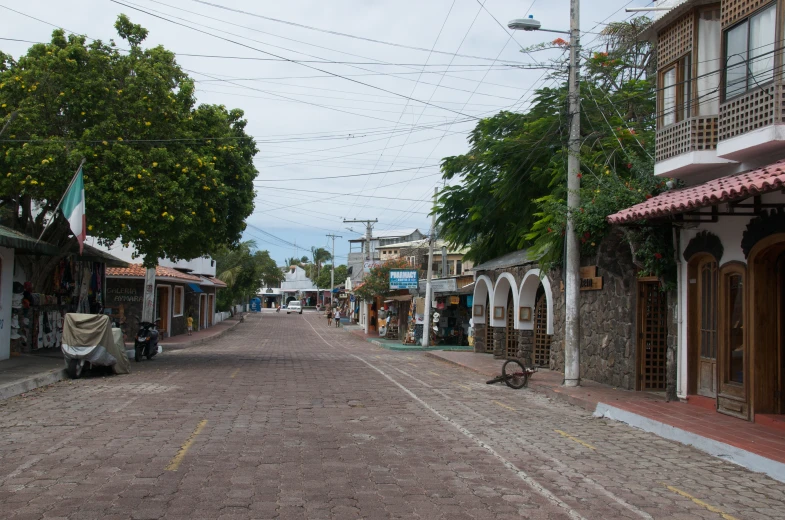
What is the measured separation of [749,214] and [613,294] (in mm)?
5955

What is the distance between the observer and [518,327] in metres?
22.8

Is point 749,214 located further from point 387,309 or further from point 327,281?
point 327,281

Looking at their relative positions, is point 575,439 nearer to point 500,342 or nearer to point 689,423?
point 689,423

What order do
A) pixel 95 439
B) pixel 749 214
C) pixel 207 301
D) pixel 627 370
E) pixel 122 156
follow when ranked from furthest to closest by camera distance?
pixel 207 301, pixel 122 156, pixel 627 370, pixel 749 214, pixel 95 439

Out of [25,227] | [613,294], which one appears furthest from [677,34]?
[25,227]

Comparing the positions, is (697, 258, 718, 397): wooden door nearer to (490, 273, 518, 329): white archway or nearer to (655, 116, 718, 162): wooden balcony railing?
(655, 116, 718, 162): wooden balcony railing

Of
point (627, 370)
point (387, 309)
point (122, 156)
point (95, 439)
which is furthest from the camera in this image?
point (387, 309)

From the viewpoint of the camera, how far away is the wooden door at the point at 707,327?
12758mm

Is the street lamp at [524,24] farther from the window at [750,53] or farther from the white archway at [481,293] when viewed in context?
the white archway at [481,293]

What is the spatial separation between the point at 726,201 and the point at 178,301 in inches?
1574

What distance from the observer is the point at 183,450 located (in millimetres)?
8812

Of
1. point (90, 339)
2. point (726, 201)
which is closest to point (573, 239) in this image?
point (726, 201)

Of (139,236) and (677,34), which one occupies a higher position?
(677,34)

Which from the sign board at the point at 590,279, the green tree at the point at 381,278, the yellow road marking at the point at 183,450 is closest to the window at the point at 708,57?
the sign board at the point at 590,279
